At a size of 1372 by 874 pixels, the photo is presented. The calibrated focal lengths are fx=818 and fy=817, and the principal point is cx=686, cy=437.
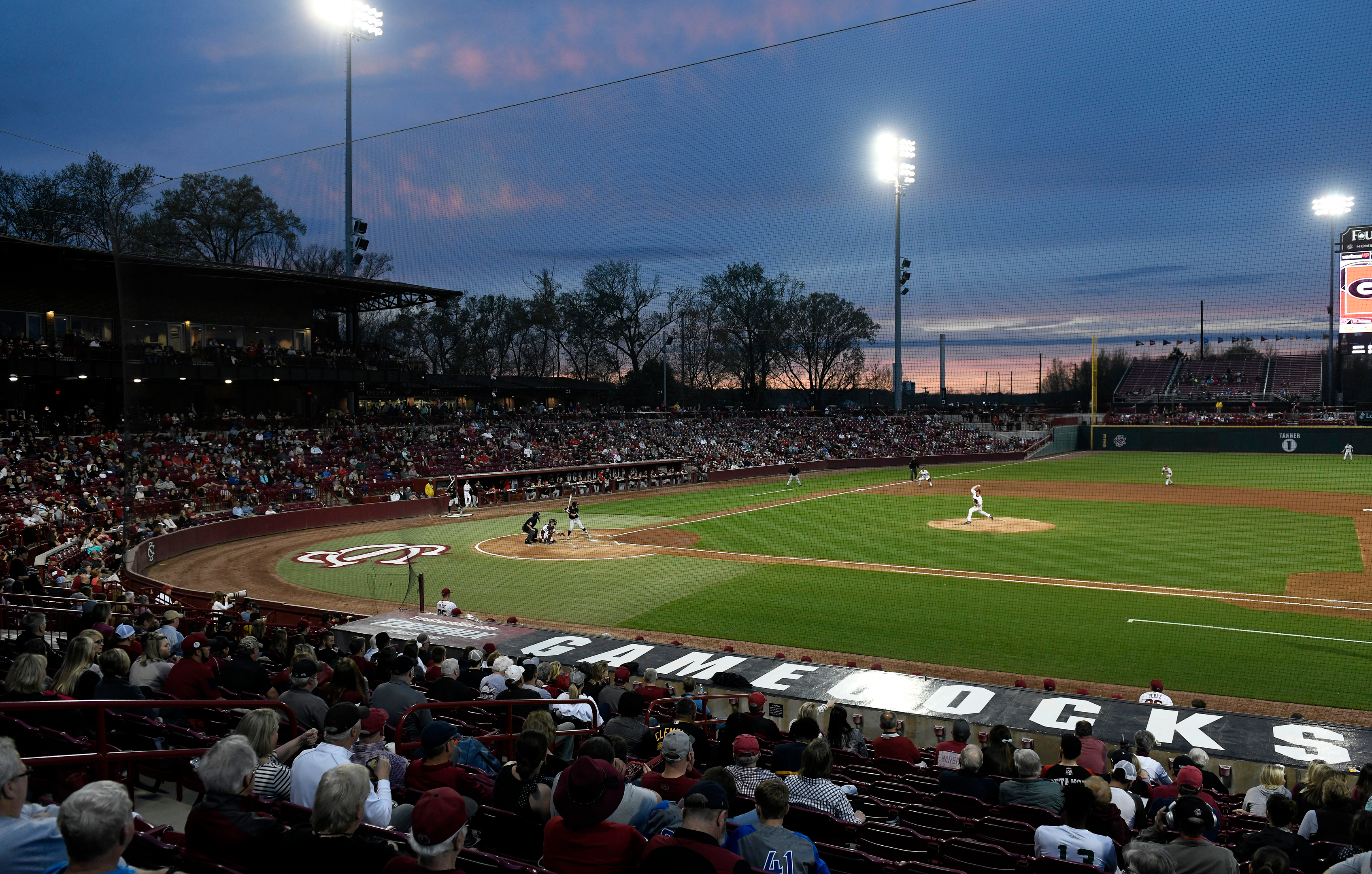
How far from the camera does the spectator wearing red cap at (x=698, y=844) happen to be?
3.66m

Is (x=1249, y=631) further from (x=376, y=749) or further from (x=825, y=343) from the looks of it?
(x=825, y=343)

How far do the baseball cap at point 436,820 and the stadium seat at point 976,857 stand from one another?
3.36 metres

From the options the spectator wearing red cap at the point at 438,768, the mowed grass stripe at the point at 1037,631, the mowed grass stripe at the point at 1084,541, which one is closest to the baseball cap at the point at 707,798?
the spectator wearing red cap at the point at 438,768

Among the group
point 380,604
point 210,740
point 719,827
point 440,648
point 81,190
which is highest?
point 81,190

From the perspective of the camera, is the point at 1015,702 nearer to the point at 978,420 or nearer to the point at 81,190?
the point at 81,190

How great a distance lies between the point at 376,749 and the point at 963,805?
4.47 metres

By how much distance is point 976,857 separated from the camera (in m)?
5.33

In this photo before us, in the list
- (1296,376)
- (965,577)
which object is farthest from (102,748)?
(1296,376)

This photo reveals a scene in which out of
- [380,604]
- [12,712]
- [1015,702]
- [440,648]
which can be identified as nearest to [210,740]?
[12,712]

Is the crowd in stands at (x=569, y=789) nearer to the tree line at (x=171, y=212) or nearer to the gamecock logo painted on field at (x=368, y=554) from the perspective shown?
the gamecock logo painted on field at (x=368, y=554)

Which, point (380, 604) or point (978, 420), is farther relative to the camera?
point (978, 420)

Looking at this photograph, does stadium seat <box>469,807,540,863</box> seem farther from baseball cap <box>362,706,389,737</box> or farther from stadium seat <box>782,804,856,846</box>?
stadium seat <box>782,804,856,846</box>

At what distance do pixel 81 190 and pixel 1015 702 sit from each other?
59.4 meters

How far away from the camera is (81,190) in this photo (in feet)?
163
